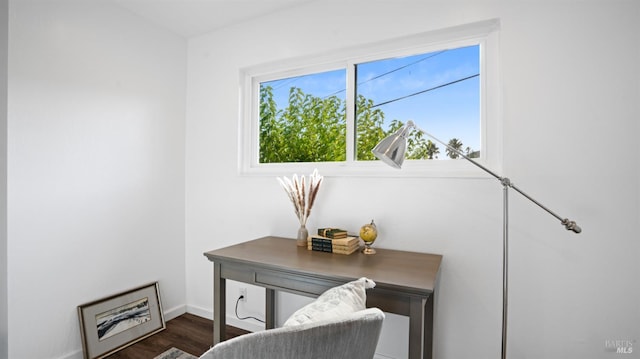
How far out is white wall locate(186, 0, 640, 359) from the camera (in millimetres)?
1449

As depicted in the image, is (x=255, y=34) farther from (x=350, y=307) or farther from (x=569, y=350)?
(x=569, y=350)

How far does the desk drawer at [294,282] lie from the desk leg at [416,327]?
0.33 metres

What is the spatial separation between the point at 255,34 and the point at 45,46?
130 centimetres

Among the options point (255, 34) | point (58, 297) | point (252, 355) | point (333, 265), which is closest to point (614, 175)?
point (333, 265)

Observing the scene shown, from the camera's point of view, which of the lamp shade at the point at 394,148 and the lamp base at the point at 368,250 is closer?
the lamp shade at the point at 394,148

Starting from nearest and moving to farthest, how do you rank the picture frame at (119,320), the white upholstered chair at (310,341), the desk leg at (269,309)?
the white upholstered chair at (310,341) → the picture frame at (119,320) → the desk leg at (269,309)

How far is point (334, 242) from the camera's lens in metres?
1.79

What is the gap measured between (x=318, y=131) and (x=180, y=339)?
1.82 meters

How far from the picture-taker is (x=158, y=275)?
98.8 inches

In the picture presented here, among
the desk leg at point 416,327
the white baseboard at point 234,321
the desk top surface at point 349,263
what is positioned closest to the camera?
the desk leg at point 416,327

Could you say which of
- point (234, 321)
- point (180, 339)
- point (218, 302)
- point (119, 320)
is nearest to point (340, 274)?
point (218, 302)

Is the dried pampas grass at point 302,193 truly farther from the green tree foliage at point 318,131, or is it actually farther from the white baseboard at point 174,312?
the white baseboard at point 174,312

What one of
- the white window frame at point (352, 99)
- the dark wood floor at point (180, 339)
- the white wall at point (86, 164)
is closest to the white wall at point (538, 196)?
the white window frame at point (352, 99)

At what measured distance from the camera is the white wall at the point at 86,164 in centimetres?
176
